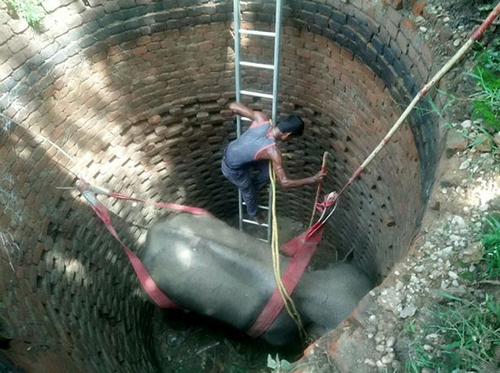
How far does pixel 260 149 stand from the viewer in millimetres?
4246

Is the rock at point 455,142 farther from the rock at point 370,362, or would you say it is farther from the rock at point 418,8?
the rock at point 370,362

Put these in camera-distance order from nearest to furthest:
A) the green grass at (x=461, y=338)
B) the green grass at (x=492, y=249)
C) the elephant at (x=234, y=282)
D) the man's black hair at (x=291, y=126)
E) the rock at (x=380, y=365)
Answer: the green grass at (x=461, y=338) → the rock at (x=380, y=365) → the green grass at (x=492, y=249) → the man's black hair at (x=291, y=126) → the elephant at (x=234, y=282)

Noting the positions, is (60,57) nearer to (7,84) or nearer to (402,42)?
(7,84)

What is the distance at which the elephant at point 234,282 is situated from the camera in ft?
14.1

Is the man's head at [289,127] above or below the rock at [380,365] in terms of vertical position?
above

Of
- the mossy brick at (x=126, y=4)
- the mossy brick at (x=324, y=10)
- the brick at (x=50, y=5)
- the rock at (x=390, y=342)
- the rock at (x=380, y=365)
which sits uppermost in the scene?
the mossy brick at (x=126, y=4)

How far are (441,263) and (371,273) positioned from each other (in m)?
2.22

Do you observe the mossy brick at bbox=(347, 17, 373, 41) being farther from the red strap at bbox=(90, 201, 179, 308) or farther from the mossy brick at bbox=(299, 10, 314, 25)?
the red strap at bbox=(90, 201, 179, 308)

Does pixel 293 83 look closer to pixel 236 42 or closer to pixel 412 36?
pixel 236 42

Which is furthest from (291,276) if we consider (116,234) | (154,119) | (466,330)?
(154,119)

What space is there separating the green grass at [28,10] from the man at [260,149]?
1812mm

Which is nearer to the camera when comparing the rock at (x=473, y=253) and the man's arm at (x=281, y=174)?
the rock at (x=473, y=253)

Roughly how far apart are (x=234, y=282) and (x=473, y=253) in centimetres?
232

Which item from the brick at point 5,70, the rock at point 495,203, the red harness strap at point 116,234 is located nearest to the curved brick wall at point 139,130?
the brick at point 5,70
